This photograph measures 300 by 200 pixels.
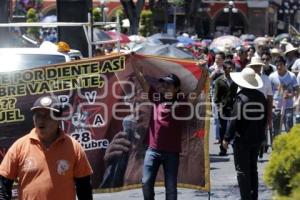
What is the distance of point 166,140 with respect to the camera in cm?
827

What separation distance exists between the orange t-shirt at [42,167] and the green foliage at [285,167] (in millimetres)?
1412

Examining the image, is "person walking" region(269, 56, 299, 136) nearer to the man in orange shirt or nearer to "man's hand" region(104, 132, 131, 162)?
"man's hand" region(104, 132, 131, 162)

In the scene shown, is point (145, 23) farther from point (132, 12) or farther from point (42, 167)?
point (42, 167)

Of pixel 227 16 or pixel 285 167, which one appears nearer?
pixel 285 167

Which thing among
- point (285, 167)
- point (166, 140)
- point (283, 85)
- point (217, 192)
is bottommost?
point (217, 192)

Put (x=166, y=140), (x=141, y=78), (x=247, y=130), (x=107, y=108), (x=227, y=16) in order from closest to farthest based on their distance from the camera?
1. (x=166, y=140)
2. (x=107, y=108)
3. (x=141, y=78)
4. (x=247, y=130)
5. (x=227, y=16)

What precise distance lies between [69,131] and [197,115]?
136cm

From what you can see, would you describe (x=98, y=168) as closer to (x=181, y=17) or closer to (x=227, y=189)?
(x=227, y=189)

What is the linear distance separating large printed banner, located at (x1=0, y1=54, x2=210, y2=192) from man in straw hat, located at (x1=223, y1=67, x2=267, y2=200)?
12.9 inches

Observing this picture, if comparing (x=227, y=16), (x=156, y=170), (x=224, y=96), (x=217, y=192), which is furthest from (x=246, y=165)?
(x=227, y=16)

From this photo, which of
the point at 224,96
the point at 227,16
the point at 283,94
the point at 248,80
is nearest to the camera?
the point at 248,80

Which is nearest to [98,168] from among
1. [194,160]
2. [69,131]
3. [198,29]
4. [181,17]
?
[69,131]

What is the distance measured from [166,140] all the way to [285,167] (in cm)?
→ 373

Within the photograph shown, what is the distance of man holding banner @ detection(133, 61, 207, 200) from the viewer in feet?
27.1
